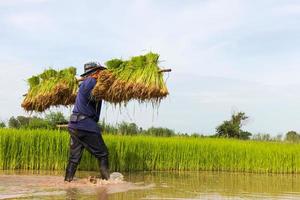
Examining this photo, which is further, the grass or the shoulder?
the grass

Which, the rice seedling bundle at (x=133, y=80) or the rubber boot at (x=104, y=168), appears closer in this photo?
the rubber boot at (x=104, y=168)

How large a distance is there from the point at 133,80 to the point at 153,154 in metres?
3.76

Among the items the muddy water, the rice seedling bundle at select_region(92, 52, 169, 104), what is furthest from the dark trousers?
the rice seedling bundle at select_region(92, 52, 169, 104)

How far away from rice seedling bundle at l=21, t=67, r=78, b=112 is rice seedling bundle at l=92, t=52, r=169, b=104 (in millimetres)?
3419

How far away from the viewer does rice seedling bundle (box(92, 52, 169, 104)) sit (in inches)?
363

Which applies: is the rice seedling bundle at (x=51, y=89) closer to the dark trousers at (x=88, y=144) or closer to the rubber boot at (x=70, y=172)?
the dark trousers at (x=88, y=144)

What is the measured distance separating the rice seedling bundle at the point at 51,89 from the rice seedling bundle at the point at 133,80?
3.42m

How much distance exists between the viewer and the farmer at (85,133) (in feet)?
27.7

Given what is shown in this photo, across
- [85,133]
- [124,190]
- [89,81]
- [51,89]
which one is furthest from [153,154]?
[124,190]

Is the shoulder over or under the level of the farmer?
over

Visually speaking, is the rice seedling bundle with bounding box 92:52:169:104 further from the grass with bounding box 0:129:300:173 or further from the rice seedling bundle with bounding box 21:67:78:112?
the rice seedling bundle with bounding box 21:67:78:112

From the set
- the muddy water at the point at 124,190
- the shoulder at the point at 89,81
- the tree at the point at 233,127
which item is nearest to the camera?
the muddy water at the point at 124,190

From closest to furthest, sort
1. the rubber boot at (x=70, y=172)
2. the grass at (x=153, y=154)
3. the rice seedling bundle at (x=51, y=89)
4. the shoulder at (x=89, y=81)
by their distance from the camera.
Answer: the rubber boot at (x=70, y=172)
the shoulder at (x=89, y=81)
the grass at (x=153, y=154)
the rice seedling bundle at (x=51, y=89)

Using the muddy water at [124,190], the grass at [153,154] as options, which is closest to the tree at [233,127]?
the grass at [153,154]
